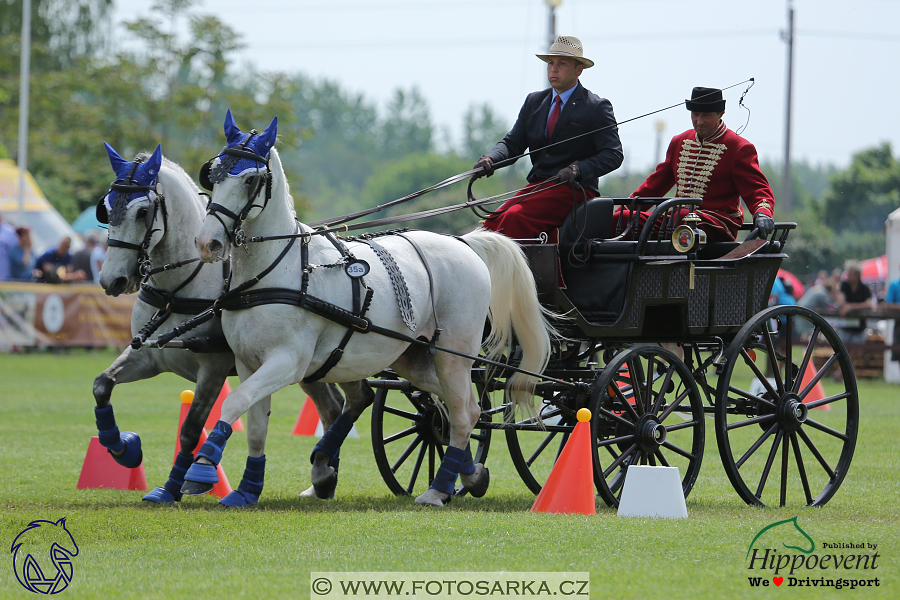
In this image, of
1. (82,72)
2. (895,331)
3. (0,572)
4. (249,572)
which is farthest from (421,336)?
(82,72)

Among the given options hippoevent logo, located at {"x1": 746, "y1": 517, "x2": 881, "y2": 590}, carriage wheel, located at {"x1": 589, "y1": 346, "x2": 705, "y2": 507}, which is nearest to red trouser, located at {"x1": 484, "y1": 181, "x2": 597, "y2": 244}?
carriage wheel, located at {"x1": 589, "y1": 346, "x2": 705, "y2": 507}

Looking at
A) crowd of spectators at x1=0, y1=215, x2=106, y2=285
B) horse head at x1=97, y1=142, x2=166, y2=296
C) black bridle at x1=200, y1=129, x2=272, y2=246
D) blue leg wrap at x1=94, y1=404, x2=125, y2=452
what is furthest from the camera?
crowd of spectators at x1=0, y1=215, x2=106, y2=285

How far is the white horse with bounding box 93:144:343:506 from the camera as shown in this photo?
6.11m

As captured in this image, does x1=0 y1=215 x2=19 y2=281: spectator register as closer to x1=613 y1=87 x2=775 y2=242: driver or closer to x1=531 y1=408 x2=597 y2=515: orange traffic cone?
x1=613 y1=87 x2=775 y2=242: driver

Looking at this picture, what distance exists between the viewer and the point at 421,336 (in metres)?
6.61

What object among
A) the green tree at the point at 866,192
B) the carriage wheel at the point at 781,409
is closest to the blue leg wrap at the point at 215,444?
the carriage wheel at the point at 781,409

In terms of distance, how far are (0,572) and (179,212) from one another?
2.55 m

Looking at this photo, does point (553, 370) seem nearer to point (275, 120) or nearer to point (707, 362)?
point (707, 362)

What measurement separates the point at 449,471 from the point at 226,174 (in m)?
2.26

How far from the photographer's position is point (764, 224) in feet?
22.0

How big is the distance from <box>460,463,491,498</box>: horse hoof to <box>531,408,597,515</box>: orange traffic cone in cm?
79

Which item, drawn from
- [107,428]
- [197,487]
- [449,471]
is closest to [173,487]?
[107,428]

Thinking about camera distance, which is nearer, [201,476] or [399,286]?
[201,476]

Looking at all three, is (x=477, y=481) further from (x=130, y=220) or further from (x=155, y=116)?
(x=155, y=116)
